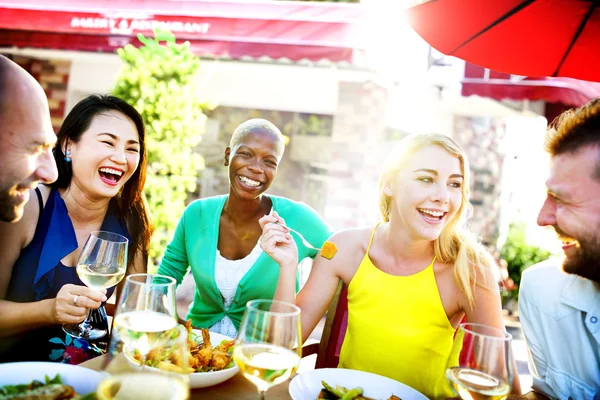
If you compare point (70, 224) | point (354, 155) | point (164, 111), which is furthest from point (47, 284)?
point (354, 155)

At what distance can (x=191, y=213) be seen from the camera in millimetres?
2873

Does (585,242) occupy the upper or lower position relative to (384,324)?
upper

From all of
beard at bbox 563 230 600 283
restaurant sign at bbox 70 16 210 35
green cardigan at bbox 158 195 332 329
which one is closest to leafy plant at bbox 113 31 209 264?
restaurant sign at bbox 70 16 210 35

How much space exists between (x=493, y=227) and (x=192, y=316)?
304 inches

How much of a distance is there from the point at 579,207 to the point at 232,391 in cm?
128

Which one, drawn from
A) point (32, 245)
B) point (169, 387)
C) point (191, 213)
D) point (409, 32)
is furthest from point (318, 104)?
point (169, 387)

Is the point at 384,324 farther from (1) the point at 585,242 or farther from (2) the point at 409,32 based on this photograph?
A: (2) the point at 409,32

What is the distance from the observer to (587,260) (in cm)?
165

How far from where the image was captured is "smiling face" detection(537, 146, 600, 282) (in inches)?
64.4

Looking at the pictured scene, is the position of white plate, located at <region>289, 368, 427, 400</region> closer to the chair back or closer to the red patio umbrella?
the chair back

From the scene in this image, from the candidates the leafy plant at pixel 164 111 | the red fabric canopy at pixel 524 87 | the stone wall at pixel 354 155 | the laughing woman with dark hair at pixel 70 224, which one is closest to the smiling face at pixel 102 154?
the laughing woman with dark hair at pixel 70 224

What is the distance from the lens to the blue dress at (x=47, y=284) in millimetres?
1902

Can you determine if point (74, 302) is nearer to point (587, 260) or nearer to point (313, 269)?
point (313, 269)

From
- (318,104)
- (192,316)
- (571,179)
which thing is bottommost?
(192,316)
